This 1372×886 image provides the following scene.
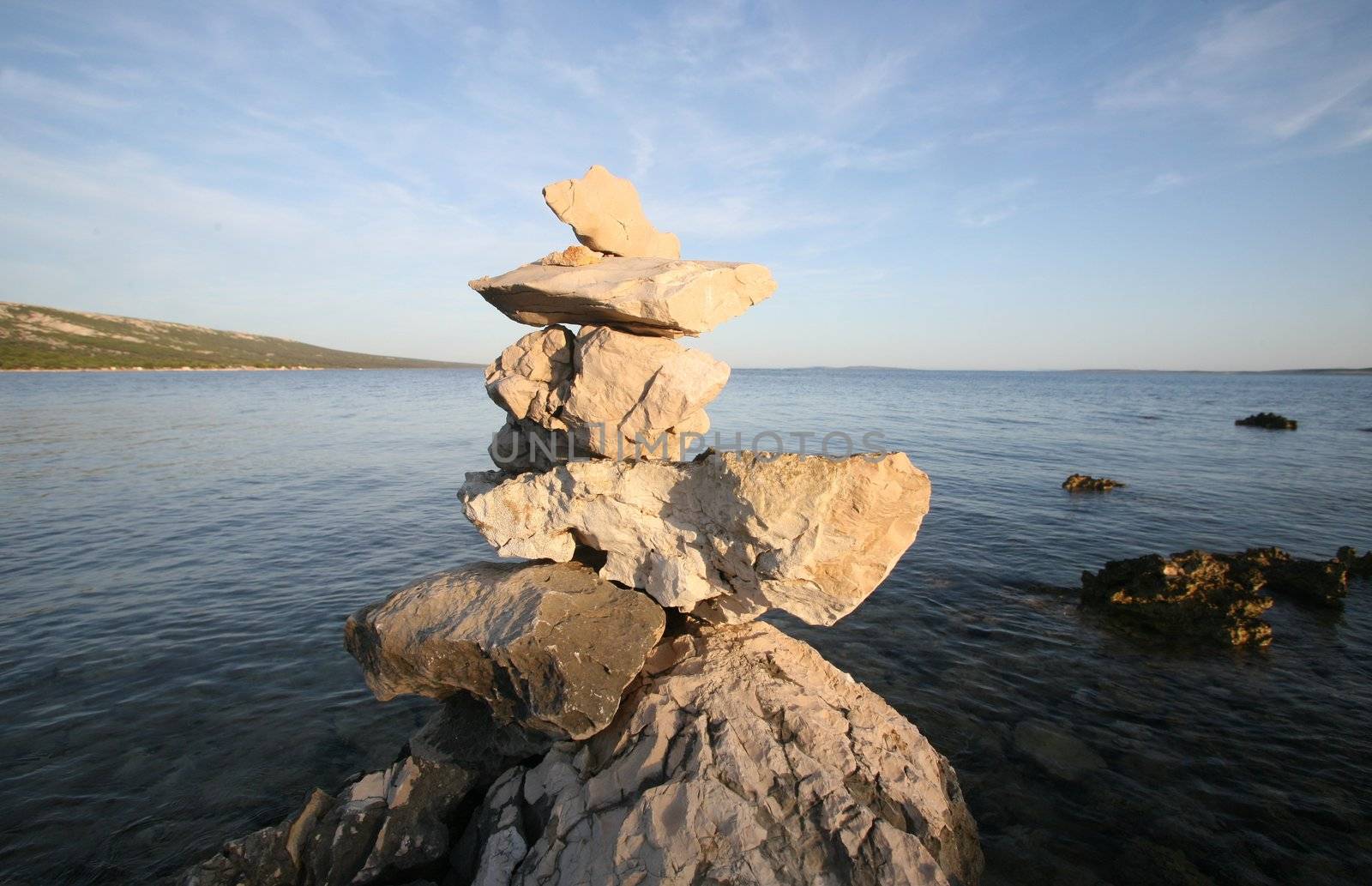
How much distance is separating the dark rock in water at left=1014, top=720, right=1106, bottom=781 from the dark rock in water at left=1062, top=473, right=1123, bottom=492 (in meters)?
18.4

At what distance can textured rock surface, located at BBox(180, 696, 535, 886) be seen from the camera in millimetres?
6008

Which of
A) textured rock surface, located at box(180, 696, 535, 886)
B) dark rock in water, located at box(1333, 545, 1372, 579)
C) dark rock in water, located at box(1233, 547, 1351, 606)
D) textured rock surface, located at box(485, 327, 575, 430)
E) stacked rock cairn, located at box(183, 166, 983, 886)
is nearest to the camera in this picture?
stacked rock cairn, located at box(183, 166, 983, 886)

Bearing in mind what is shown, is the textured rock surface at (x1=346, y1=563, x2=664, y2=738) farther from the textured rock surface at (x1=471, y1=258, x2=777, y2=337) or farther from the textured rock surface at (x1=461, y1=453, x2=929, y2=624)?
the textured rock surface at (x1=471, y1=258, x2=777, y2=337)

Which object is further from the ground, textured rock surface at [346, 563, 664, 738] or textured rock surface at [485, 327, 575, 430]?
textured rock surface at [485, 327, 575, 430]

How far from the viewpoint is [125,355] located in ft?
411

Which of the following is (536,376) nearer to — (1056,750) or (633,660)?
(633,660)

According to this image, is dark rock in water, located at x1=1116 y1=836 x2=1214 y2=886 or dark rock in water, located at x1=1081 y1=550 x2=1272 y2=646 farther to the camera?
dark rock in water, located at x1=1081 y1=550 x2=1272 y2=646

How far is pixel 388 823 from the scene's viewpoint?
637cm

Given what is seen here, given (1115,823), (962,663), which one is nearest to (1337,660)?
(962,663)

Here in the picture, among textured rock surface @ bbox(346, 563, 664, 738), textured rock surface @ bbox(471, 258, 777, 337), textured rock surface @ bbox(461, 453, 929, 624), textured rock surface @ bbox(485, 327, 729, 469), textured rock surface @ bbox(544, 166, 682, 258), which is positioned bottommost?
textured rock surface @ bbox(346, 563, 664, 738)

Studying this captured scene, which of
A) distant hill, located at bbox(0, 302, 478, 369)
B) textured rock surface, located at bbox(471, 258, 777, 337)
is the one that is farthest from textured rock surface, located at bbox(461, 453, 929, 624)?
distant hill, located at bbox(0, 302, 478, 369)

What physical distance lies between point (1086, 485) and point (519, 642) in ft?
82.7

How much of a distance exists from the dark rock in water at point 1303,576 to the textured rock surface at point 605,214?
15347mm

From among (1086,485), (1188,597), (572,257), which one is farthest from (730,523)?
(1086,485)
